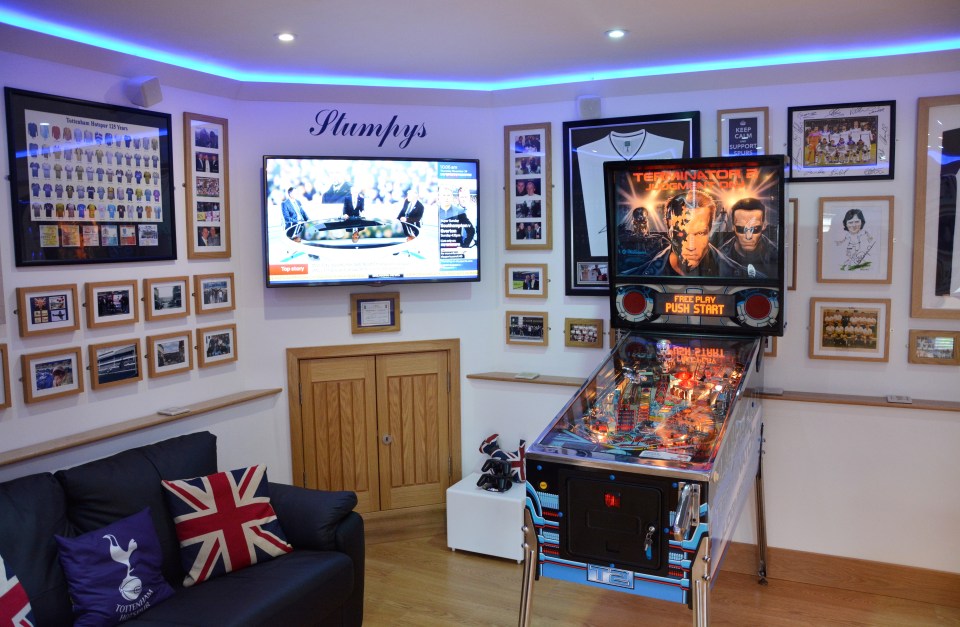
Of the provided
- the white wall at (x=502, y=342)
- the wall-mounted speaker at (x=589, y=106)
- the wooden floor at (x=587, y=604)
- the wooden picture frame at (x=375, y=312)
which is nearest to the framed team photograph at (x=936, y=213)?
the white wall at (x=502, y=342)

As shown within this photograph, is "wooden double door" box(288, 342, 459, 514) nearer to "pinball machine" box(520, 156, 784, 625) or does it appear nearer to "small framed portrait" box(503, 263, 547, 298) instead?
"small framed portrait" box(503, 263, 547, 298)

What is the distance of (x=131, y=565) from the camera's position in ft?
9.44

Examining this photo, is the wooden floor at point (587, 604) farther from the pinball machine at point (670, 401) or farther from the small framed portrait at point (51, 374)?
the small framed portrait at point (51, 374)

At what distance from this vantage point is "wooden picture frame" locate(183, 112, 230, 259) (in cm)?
399

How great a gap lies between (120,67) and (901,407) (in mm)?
4185

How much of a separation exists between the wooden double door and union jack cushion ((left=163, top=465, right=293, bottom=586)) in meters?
1.09

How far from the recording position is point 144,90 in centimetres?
359

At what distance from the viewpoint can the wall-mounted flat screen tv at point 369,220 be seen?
4.20 m

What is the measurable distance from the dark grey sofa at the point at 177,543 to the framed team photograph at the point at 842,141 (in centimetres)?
291

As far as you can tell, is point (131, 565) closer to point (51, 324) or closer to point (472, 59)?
point (51, 324)

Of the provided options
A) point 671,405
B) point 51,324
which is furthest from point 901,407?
point 51,324

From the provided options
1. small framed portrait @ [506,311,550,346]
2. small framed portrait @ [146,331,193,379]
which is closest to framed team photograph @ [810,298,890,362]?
small framed portrait @ [506,311,550,346]

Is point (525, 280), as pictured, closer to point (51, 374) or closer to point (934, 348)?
point (934, 348)

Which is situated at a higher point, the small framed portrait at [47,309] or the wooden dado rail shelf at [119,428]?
the small framed portrait at [47,309]
